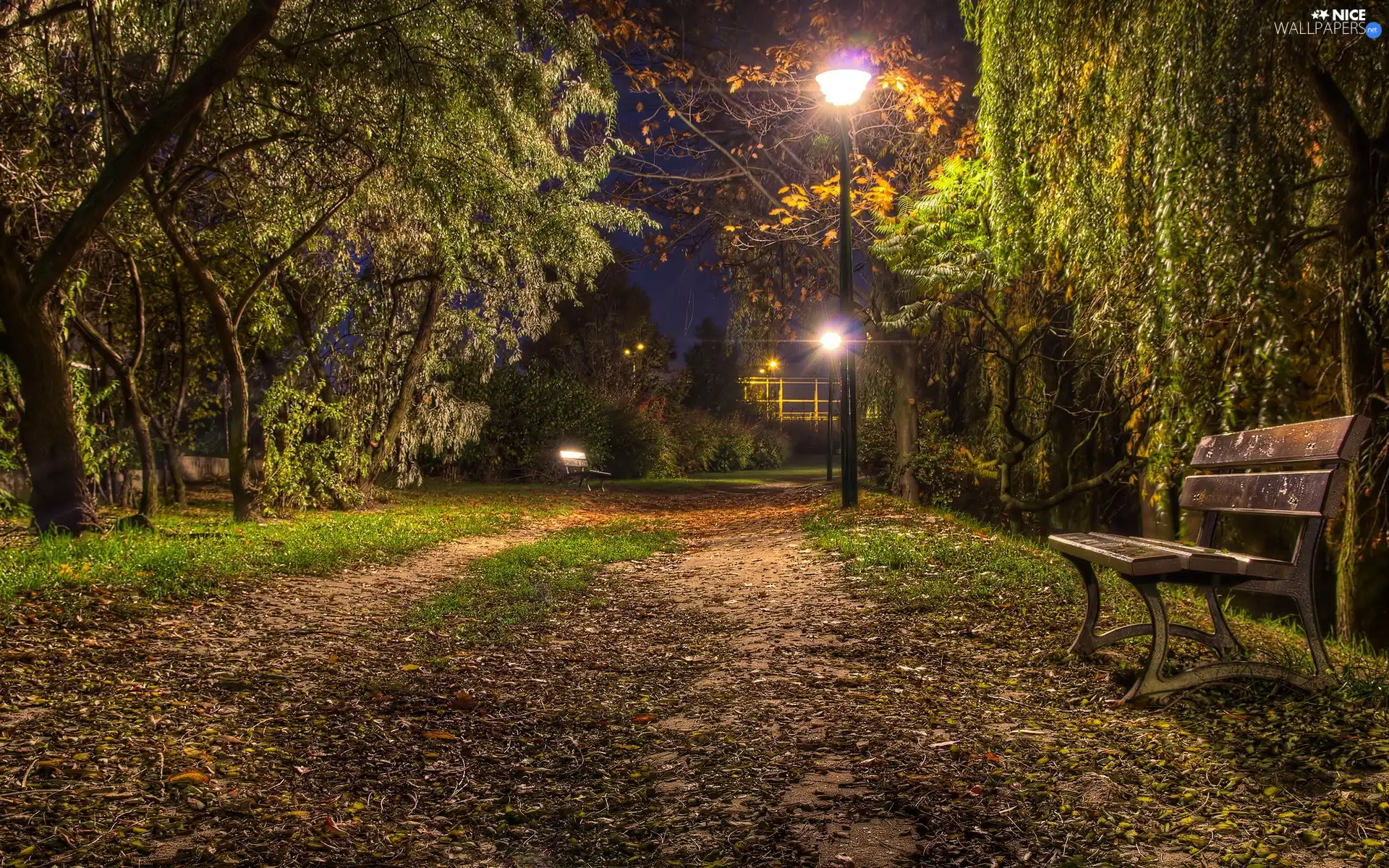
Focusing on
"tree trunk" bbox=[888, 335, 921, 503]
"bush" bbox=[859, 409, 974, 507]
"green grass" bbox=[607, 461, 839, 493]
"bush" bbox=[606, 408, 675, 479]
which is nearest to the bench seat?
"bush" bbox=[859, 409, 974, 507]

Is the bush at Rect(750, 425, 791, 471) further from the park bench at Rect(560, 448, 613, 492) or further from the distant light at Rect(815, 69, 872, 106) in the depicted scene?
the distant light at Rect(815, 69, 872, 106)

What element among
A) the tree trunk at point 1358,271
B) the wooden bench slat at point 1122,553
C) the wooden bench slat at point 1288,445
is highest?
the tree trunk at point 1358,271

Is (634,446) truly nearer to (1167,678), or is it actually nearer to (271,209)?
(271,209)

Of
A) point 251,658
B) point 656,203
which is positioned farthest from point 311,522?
point 656,203

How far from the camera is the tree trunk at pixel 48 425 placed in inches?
357

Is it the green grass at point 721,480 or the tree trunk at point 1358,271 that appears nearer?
the tree trunk at point 1358,271

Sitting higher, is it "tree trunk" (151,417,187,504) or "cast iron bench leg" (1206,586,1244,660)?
"tree trunk" (151,417,187,504)

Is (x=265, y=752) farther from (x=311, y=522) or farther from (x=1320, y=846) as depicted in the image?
(x=311, y=522)

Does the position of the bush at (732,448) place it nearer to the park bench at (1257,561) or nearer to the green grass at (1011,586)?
the green grass at (1011,586)

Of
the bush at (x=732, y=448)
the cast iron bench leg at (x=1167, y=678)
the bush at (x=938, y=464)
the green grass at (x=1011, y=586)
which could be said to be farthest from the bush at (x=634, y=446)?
the cast iron bench leg at (x=1167, y=678)

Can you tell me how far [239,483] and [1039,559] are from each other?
9.96m

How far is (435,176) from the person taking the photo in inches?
458

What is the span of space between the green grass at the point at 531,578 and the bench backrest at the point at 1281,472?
4.51 meters

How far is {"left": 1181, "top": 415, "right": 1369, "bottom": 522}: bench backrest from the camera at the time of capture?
149 inches
